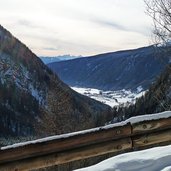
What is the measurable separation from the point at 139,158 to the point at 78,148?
2.20 feet

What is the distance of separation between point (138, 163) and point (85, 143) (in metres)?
0.64

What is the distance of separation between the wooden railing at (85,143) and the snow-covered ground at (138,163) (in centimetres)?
35

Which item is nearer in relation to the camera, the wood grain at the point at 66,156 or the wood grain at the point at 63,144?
the wood grain at the point at 63,144

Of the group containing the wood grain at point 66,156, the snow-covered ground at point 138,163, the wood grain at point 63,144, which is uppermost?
the wood grain at point 63,144

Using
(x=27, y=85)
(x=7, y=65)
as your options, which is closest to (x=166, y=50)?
(x=27, y=85)

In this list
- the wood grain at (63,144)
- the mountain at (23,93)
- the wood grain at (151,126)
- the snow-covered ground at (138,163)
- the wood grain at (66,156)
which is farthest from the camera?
the mountain at (23,93)

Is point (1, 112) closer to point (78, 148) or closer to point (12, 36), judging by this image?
point (12, 36)

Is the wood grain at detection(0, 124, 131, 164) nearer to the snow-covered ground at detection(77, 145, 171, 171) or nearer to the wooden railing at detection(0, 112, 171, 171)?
the wooden railing at detection(0, 112, 171, 171)

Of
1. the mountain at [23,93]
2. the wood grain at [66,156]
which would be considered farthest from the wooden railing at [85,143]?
the mountain at [23,93]

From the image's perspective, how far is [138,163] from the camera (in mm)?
4387

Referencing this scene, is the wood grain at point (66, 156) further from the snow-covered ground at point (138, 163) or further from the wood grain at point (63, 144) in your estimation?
the snow-covered ground at point (138, 163)

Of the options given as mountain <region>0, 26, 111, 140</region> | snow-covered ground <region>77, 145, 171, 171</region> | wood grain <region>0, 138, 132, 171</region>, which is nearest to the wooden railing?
wood grain <region>0, 138, 132, 171</region>

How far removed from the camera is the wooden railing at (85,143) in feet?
14.6

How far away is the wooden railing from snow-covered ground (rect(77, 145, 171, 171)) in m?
0.35
